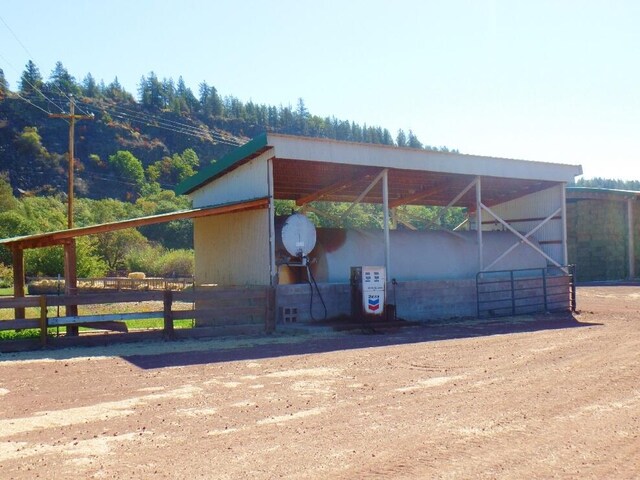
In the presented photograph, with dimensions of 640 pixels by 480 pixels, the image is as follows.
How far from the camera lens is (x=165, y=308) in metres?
13.8

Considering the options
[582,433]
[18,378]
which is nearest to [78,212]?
[18,378]

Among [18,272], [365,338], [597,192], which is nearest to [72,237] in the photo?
[18,272]

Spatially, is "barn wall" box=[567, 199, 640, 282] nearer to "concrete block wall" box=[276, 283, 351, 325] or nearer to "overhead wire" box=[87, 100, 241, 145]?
"concrete block wall" box=[276, 283, 351, 325]

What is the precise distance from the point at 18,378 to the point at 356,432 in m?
5.83

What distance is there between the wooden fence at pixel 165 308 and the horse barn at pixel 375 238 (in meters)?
0.50

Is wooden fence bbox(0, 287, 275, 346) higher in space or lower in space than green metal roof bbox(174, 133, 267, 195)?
lower

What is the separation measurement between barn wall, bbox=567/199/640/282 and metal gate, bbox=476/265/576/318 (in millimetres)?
14172

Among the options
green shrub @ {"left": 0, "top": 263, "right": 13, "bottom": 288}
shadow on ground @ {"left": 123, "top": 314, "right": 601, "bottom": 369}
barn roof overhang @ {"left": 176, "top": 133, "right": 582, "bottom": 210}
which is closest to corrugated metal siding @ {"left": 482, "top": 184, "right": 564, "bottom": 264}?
barn roof overhang @ {"left": 176, "top": 133, "right": 582, "bottom": 210}

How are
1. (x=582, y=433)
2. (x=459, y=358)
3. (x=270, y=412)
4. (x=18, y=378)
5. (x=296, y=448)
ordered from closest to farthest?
(x=296, y=448) → (x=582, y=433) → (x=270, y=412) → (x=18, y=378) → (x=459, y=358)

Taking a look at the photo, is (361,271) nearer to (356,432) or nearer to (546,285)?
(546,285)

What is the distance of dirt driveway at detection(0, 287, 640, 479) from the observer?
5715 millimetres

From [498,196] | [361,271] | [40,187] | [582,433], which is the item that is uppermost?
[40,187]

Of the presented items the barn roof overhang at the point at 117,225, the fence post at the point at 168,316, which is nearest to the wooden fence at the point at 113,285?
the barn roof overhang at the point at 117,225

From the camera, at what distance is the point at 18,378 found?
9.73 m
